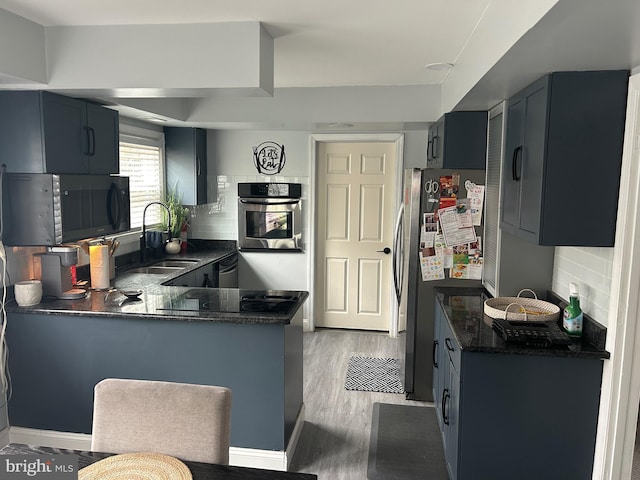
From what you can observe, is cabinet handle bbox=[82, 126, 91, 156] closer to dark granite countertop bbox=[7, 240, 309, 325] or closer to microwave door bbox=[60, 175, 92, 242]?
microwave door bbox=[60, 175, 92, 242]

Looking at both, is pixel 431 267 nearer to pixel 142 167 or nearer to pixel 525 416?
pixel 525 416

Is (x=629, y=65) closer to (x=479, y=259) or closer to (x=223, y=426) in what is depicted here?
(x=479, y=259)

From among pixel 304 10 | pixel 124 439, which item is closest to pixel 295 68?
pixel 304 10

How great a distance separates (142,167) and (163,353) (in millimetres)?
2309

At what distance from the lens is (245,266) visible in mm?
5484

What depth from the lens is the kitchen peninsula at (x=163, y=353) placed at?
281 centimetres

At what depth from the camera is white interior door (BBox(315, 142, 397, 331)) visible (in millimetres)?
5309

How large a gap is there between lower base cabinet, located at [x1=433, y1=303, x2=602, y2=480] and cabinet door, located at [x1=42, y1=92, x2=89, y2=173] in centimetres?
240

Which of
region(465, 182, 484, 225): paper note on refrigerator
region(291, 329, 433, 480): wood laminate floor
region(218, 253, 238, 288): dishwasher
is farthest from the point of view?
region(218, 253, 238, 288): dishwasher

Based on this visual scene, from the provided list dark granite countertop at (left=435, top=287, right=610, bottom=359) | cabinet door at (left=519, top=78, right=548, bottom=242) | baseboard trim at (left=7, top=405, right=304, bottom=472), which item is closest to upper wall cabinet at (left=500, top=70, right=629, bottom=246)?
cabinet door at (left=519, top=78, right=548, bottom=242)

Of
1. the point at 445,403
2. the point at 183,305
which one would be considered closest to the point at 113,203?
the point at 183,305

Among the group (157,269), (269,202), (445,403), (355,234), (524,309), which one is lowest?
(445,403)

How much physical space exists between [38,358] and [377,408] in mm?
2252

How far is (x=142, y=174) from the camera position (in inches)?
184
